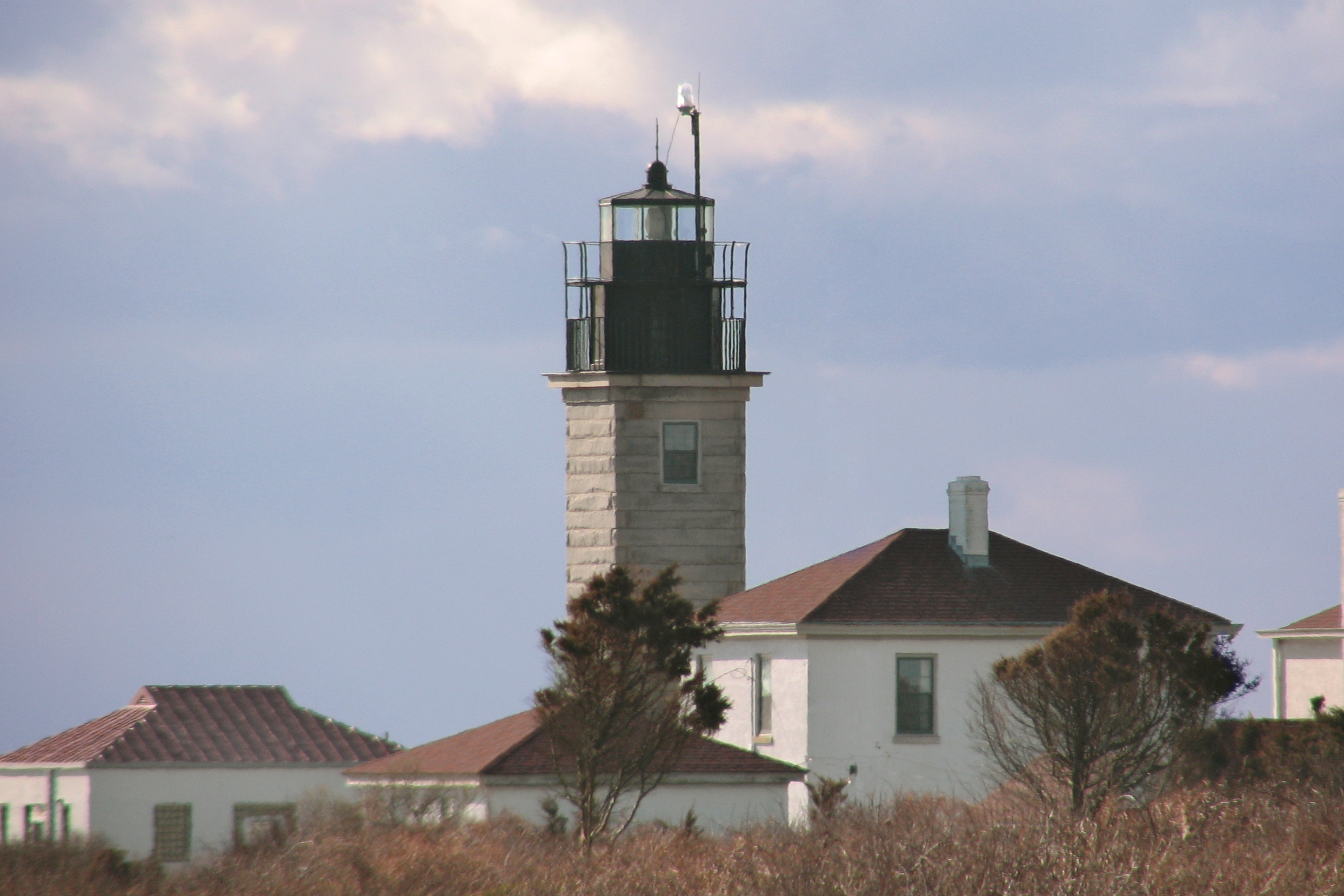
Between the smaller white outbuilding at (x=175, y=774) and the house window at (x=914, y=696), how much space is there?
953 cm

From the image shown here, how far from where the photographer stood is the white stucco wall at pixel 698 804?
2962cm

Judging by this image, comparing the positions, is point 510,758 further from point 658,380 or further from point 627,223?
point 627,223

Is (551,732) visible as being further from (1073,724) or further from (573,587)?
(573,587)

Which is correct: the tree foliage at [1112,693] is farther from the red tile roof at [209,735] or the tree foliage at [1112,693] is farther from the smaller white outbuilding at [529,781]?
the red tile roof at [209,735]

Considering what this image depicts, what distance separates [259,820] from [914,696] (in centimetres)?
1180

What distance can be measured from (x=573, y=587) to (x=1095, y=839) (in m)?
21.3

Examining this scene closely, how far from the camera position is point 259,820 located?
117ft

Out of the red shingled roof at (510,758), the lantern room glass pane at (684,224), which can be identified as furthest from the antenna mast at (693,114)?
the red shingled roof at (510,758)

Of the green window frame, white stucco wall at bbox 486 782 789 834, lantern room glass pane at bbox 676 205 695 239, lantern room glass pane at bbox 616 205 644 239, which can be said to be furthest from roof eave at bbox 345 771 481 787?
lantern room glass pane at bbox 676 205 695 239

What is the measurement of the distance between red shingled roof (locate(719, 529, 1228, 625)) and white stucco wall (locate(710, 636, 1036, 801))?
0.43 metres

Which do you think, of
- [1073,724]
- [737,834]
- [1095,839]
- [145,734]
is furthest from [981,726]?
[145,734]

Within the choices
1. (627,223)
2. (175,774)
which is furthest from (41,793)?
(627,223)

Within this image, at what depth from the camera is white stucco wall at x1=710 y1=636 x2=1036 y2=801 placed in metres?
33.0

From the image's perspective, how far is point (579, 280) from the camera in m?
39.5
